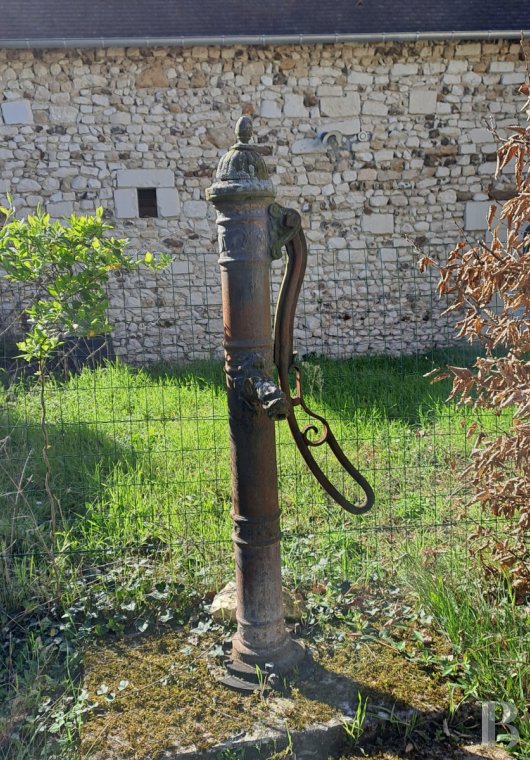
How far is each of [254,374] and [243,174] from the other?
27.3 inches

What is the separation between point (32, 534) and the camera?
12.8ft

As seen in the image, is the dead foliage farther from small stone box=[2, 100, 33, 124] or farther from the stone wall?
small stone box=[2, 100, 33, 124]

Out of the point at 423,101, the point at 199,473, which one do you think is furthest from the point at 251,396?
the point at 423,101

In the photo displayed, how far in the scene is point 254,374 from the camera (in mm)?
2686

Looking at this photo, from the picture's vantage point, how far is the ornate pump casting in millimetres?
2660

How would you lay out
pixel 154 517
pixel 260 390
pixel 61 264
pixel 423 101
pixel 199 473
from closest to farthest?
pixel 260 390 → pixel 61 264 → pixel 154 517 → pixel 199 473 → pixel 423 101

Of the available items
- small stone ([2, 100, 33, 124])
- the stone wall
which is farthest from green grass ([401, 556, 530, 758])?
small stone ([2, 100, 33, 124])

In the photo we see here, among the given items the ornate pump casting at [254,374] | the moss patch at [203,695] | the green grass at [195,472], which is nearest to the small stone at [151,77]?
the green grass at [195,472]

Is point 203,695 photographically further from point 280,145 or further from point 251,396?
point 280,145

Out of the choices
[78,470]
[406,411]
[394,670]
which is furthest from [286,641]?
[406,411]

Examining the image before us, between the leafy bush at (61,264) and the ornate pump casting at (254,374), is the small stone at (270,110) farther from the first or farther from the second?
the ornate pump casting at (254,374)

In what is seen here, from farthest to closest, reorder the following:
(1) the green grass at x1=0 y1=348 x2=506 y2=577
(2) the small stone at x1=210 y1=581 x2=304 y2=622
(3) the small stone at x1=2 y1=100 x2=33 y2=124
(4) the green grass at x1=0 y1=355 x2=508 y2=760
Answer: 1. (3) the small stone at x1=2 y1=100 x2=33 y2=124
2. (1) the green grass at x1=0 y1=348 x2=506 y2=577
3. (4) the green grass at x1=0 y1=355 x2=508 y2=760
4. (2) the small stone at x1=210 y1=581 x2=304 y2=622

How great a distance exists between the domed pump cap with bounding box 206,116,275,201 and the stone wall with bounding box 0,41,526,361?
6.35m

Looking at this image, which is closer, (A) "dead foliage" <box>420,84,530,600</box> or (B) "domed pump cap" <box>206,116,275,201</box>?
(B) "domed pump cap" <box>206,116,275,201</box>
